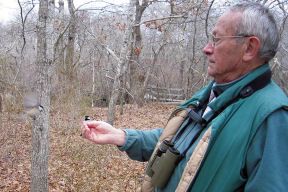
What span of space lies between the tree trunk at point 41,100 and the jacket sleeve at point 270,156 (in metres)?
3.34

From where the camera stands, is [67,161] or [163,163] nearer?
[163,163]

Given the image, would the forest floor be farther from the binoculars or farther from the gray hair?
the gray hair

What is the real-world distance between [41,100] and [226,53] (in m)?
3.18

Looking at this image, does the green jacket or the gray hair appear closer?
the green jacket

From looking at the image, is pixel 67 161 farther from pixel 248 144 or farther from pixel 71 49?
pixel 71 49

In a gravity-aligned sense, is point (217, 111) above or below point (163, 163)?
above

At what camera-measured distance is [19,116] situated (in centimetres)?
1022

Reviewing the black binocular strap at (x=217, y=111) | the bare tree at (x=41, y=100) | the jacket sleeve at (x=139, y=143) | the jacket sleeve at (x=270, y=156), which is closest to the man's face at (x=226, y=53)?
the black binocular strap at (x=217, y=111)

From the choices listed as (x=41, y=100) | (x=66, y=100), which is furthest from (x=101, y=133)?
(x=66, y=100)

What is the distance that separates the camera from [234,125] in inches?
57.0

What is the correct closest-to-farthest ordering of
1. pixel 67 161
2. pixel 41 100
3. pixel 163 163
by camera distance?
pixel 163 163, pixel 41 100, pixel 67 161

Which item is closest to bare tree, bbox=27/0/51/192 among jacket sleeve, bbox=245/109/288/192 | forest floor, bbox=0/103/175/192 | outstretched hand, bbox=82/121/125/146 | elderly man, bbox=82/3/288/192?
forest floor, bbox=0/103/175/192

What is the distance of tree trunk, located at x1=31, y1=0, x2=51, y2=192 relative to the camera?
13.8 feet

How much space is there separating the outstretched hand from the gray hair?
0.90 m
